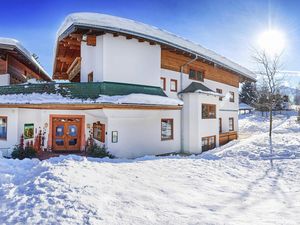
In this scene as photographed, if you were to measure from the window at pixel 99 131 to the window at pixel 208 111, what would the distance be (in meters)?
7.18

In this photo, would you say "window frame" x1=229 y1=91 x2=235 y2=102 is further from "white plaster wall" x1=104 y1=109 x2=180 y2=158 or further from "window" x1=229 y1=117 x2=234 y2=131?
"white plaster wall" x1=104 y1=109 x2=180 y2=158

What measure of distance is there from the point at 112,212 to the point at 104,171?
10.7 feet

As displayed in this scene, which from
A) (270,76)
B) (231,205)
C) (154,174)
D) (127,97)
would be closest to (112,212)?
Result: (231,205)

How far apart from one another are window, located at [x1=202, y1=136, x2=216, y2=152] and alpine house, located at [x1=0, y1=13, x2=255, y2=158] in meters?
0.07

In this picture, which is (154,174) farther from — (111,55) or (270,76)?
(270,76)

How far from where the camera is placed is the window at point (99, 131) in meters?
11.8

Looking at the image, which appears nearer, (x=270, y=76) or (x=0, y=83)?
(x=0, y=83)

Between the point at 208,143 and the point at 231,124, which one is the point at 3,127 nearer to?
the point at 208,143

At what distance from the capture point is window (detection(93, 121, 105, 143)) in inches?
464

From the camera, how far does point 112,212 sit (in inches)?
175

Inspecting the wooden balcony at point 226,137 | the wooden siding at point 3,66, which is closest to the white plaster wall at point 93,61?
the wooden siding at point 3,66

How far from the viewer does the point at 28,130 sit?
480 inches

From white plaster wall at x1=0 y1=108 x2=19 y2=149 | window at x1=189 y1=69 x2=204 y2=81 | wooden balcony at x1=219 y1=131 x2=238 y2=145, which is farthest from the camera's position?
wooden balcony at x1=219 y1=131 x2=238 y2=145

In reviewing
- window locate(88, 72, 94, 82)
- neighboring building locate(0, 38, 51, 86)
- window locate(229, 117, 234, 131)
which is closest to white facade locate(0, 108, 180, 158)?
window locate(88, 72, 94, 82)
